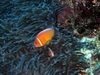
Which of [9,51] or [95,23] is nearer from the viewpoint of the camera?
[95,23]

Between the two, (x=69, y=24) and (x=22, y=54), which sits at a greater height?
(x=69, y=24)

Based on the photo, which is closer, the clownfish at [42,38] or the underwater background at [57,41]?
the underwater background at [57,41]

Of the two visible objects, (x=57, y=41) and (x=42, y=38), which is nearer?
(x=42, y=38)

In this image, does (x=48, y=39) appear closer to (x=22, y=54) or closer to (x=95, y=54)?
(x=22, y=54)

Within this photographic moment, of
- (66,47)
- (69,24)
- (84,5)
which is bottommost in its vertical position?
(66,47)

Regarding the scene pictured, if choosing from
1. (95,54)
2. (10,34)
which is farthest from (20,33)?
(95,54)

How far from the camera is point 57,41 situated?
2775 millimetres

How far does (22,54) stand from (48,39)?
54 centimetres

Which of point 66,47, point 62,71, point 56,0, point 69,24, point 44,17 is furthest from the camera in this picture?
point 56,0

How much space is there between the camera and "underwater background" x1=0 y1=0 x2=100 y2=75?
7.82 ft

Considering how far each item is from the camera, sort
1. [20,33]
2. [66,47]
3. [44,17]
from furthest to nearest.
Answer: [44,17]
[20,33]
[66,47]

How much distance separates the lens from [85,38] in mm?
2816

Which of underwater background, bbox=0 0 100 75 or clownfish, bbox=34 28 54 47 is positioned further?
clownfish, bbox=34 28 54 47

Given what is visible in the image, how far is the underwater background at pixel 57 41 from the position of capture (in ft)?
7.82
